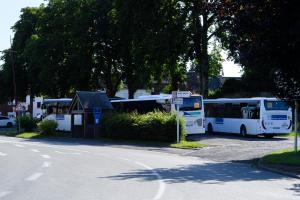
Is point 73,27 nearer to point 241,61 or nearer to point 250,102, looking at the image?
point 250,102

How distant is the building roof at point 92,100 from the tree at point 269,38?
23.1m

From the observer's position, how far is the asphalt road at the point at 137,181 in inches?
481

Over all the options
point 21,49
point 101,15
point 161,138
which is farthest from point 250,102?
point 21,49

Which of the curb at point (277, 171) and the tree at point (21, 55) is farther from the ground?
the tree at point (21, 55)

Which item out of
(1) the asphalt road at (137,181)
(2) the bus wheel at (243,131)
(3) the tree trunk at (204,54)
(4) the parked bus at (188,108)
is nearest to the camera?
(1) the asphalt road at (137,181)

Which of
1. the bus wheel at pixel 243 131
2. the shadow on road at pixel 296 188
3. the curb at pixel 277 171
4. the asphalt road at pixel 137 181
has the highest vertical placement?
the bus wheel at pixel 243 131

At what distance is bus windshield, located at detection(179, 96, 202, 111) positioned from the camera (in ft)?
131

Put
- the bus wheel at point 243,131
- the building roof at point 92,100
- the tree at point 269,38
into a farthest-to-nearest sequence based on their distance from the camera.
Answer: the building roof at point 92,100
the bus wheel at point 243,131
the tree at point 269,38

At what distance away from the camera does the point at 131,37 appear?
52219mm

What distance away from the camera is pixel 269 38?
2133 centimetres

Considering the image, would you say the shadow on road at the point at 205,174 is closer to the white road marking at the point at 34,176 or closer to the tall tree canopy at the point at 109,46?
the white road marking at the point at 34,176

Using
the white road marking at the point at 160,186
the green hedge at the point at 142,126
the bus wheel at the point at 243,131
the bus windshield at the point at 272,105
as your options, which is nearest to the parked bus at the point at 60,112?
the green hedge at the point at 142,126

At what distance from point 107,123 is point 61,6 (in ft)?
88.2

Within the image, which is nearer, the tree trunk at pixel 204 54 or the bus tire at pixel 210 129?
the bus tire at pixel 210 129
